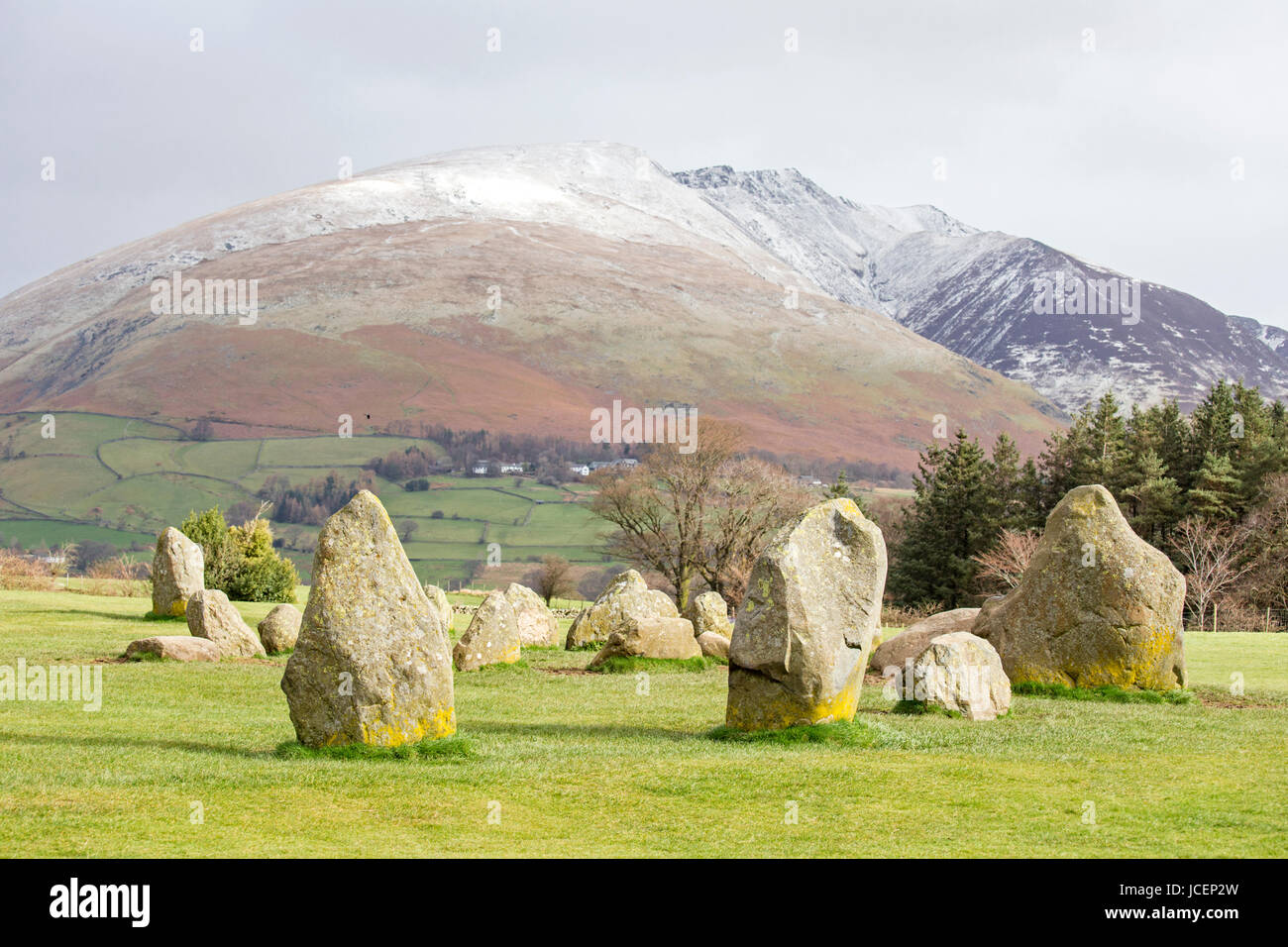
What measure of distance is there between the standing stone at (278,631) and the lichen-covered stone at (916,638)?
15.1 m

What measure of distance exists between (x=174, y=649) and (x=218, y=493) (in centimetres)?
11496

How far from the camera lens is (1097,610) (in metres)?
22.5

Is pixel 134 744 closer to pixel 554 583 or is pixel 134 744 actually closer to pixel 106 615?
pixel 106 615

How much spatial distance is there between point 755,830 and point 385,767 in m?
4.85

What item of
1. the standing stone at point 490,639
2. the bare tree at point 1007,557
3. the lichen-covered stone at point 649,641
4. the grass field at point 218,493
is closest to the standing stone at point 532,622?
the standing stone at point 490,639

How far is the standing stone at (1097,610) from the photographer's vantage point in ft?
73.3

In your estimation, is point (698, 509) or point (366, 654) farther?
point (698, 509)

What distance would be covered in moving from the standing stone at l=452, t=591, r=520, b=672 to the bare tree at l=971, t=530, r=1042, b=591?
120 ft

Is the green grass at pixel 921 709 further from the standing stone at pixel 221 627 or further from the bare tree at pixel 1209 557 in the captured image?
the bare tree at pixel 1209 557

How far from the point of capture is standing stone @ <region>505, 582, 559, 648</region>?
35906 millimetres

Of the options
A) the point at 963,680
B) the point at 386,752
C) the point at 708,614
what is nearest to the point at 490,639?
the point at 708,614

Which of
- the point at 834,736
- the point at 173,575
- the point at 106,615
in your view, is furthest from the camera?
the point at 106,615

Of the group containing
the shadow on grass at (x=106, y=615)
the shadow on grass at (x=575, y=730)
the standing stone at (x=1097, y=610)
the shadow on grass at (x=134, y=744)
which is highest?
the standing stone at (x=1097, y=610)
